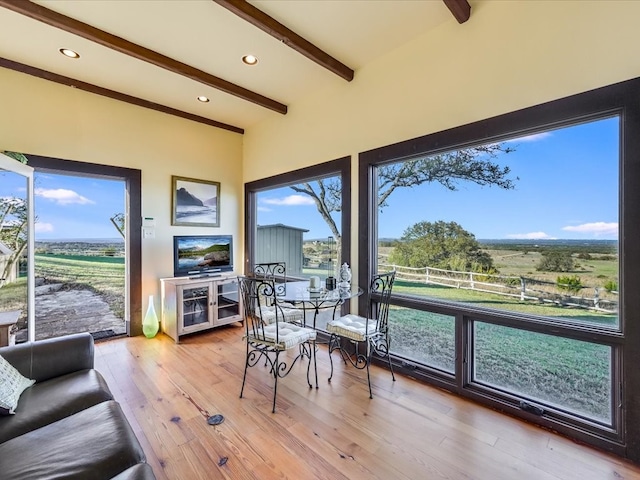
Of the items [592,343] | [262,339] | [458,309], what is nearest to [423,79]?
[458,309]

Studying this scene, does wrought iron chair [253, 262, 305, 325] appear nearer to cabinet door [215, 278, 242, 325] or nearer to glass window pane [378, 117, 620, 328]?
cabinet door [215, 278, 242, 325]

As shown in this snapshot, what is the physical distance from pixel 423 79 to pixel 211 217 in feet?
10.9

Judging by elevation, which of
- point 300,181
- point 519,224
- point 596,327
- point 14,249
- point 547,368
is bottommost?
point 547,368

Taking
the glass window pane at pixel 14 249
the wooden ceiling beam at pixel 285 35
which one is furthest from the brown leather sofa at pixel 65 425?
the wooden ceiling beam at pixel 285 35

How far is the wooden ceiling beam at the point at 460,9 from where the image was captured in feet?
6.84

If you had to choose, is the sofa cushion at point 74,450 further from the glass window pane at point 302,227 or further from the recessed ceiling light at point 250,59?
the recessed ceiling light at point 250,59

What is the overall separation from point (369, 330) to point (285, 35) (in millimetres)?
2591

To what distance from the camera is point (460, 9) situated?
2133 mm

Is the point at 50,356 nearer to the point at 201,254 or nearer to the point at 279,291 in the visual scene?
the point at 279,291

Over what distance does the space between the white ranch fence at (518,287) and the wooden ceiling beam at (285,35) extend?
83.2 inches

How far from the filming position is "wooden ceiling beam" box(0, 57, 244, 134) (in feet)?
9.63

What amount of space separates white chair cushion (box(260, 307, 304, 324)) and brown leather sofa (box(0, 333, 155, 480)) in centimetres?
134

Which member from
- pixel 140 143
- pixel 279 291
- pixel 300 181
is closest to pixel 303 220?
pixel 300 181

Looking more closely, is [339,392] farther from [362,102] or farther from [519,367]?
[362,102]
